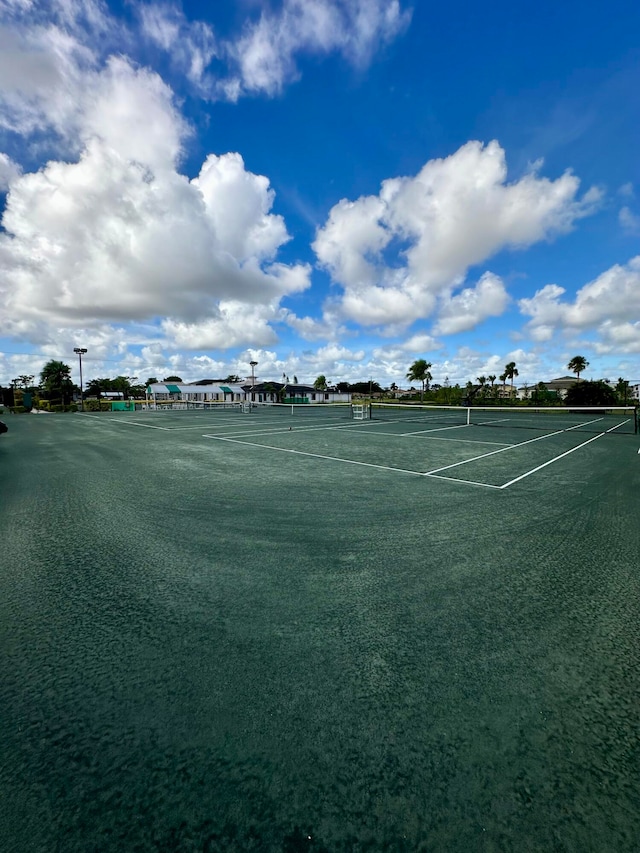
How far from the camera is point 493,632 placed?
3.12 metres

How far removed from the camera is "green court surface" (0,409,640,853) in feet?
5.74

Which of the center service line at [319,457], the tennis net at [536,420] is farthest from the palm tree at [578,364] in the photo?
the center service line at [319,457]

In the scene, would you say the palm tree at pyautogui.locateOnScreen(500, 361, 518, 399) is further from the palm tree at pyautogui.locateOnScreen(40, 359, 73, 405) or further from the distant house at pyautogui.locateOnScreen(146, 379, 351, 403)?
the palm tree at pyautogui.locateOnScreen(40, 359, 73, 405)

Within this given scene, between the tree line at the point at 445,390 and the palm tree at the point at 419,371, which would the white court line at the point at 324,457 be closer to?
the tree line at the point at 445,390

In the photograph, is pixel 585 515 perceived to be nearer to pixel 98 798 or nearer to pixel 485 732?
pixel 485 732

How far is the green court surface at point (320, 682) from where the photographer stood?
5.74ft

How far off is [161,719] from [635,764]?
9.08ft

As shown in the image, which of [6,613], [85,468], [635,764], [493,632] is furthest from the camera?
[85,468]

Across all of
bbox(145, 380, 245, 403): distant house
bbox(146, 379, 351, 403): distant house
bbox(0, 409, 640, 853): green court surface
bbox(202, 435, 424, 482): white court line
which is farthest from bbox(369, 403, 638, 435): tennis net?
bbox(145, 380, 245, 403): distant house

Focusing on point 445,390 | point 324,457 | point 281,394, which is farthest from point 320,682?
point 281,394

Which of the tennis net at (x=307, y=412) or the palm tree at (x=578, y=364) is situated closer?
the tennis net at (x=307, y=412)

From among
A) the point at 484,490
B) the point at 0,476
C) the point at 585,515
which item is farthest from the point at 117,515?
the point at 585,515

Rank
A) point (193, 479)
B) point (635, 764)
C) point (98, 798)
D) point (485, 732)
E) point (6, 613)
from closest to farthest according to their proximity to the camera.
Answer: point (98, 798) → point (635, 764) → point (485, 732) → point (6, 613) → point (193, 479)

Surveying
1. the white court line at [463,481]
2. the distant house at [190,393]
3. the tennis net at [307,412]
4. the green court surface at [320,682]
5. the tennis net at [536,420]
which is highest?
the distant house at [190,393]
